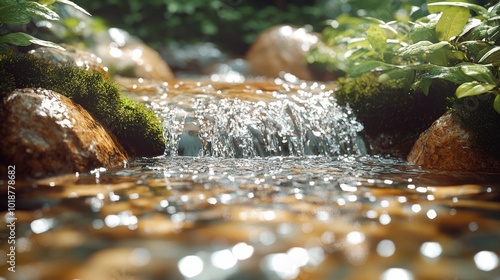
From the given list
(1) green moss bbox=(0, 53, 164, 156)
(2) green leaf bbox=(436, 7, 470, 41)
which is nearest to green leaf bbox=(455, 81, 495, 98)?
(2) green leaf bbox=(436, 7, 470, 41)

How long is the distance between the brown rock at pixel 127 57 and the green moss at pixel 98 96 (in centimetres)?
386

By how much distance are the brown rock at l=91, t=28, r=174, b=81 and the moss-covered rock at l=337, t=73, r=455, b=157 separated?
4555mm

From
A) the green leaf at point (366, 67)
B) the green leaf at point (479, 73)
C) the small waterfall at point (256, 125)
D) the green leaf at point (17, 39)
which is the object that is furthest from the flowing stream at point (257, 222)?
the green leaf at point (17, 39)

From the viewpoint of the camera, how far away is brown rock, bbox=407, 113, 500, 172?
331 cm

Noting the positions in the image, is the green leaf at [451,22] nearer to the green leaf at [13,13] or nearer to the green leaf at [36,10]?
the green leaf at [36,10]

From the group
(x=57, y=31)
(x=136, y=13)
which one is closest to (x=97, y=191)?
(x=57, y=31)

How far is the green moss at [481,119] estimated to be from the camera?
333 centimetres

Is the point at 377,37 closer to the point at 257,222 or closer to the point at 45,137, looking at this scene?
the point at 257,222

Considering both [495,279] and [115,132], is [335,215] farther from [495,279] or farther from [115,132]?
[115,132]

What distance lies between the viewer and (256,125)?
4.23 m

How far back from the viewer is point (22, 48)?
14.8 feet

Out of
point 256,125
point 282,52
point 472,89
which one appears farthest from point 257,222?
point 282,52

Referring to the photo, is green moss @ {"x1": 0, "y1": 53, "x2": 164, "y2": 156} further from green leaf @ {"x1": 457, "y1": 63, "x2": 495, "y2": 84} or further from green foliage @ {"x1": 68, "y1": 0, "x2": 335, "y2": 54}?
green foliage @ {"x1": 68, "y1": 0, "x2": 335, "y2": 54}

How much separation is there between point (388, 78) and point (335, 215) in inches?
102
